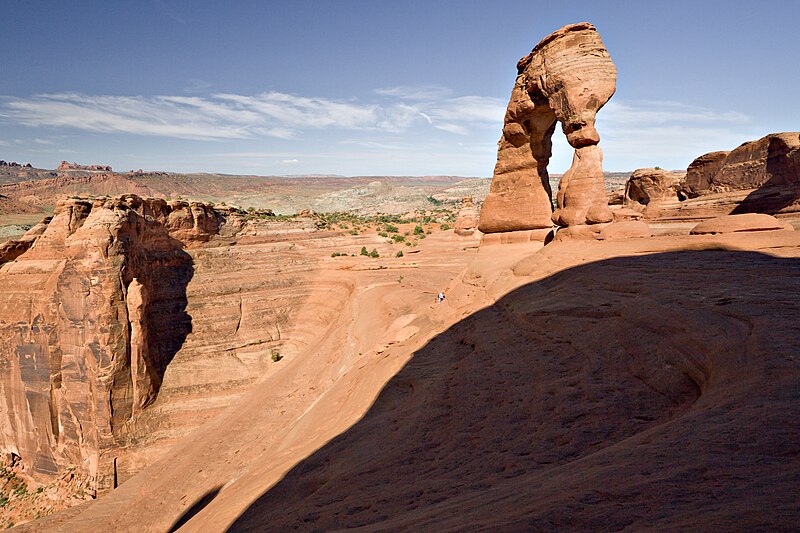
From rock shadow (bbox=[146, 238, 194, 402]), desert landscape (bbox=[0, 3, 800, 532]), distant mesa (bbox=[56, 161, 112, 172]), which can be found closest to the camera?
desert landscape (bbox=[0, 3, 800, 532])

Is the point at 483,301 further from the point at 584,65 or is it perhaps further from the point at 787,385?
the point at 787,385

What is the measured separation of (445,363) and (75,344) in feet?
37.3

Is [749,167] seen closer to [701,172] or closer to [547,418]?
[701,172]

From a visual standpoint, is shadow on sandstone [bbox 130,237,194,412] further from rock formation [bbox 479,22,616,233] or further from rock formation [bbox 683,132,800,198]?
rock formation [bbox 683,132,800,198]

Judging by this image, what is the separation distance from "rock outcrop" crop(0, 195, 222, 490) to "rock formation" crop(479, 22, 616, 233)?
41.5 ft

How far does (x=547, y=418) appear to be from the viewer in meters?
5.07

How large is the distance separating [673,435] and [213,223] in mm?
26103

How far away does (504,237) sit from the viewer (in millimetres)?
15898

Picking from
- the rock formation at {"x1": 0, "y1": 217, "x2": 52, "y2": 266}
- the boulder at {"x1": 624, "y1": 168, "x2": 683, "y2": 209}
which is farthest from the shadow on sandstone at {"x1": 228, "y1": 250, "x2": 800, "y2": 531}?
the boulder at {"x1": 624, "y1": 168, "x2": 683, "y2": 209}

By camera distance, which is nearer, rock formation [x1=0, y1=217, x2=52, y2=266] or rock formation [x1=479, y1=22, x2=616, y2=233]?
rock formation [x1=479, y1=22, x2=616, y2=233]

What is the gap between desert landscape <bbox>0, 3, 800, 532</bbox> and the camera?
3.31m

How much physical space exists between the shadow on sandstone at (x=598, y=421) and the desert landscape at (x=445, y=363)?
0.11ft

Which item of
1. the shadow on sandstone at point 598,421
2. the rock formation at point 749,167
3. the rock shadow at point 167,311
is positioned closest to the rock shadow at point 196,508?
the shadow on sandstone at point 598,421

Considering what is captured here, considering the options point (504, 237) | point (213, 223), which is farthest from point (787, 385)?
point (213, 223)
